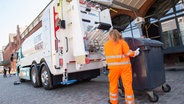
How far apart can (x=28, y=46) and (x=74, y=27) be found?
4.54 meters

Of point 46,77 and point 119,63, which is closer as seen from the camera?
point 119,63

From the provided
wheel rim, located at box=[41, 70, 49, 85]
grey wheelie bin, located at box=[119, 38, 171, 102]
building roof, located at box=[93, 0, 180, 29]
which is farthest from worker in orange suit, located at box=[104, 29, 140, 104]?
building roof, located at box=[93, 0, 180, 29]

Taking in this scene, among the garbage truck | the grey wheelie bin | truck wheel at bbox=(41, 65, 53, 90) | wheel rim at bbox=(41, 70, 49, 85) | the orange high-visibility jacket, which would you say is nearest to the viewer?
the orange high-visibility jacket

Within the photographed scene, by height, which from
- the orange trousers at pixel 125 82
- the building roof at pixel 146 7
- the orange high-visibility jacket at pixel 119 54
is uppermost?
the building roof at pixel 146 7

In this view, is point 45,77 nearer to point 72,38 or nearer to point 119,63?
point 72,38

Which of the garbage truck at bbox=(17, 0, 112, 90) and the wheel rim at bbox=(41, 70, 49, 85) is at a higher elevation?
the garbage truck at bbox=(17, 0, 112, 90)

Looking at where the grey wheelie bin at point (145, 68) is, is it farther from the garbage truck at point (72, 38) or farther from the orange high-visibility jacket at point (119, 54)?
the garbage truck at point (72, 38)

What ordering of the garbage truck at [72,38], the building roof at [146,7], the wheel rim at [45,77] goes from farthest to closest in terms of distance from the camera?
the building roof at [146,7] < the wheel rim at [45,77] < the garbage truck at [72,38]

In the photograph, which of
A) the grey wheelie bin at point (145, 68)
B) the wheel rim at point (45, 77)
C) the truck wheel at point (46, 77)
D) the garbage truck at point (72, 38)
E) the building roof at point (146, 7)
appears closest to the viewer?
the grey wheelie bin at point (145, 68)

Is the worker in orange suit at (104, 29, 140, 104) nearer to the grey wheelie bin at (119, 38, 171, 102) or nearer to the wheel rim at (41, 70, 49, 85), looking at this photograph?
the grey wheelie bin at (119, 38, 171, 102)

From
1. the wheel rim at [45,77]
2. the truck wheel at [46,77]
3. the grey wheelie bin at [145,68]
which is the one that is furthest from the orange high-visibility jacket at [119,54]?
the wheel rim at [45,77]

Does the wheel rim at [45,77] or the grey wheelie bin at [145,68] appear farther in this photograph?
the wheel rim at [45,77]

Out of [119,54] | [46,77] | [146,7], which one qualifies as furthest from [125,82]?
[146,7]

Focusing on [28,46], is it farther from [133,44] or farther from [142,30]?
[142,30]
